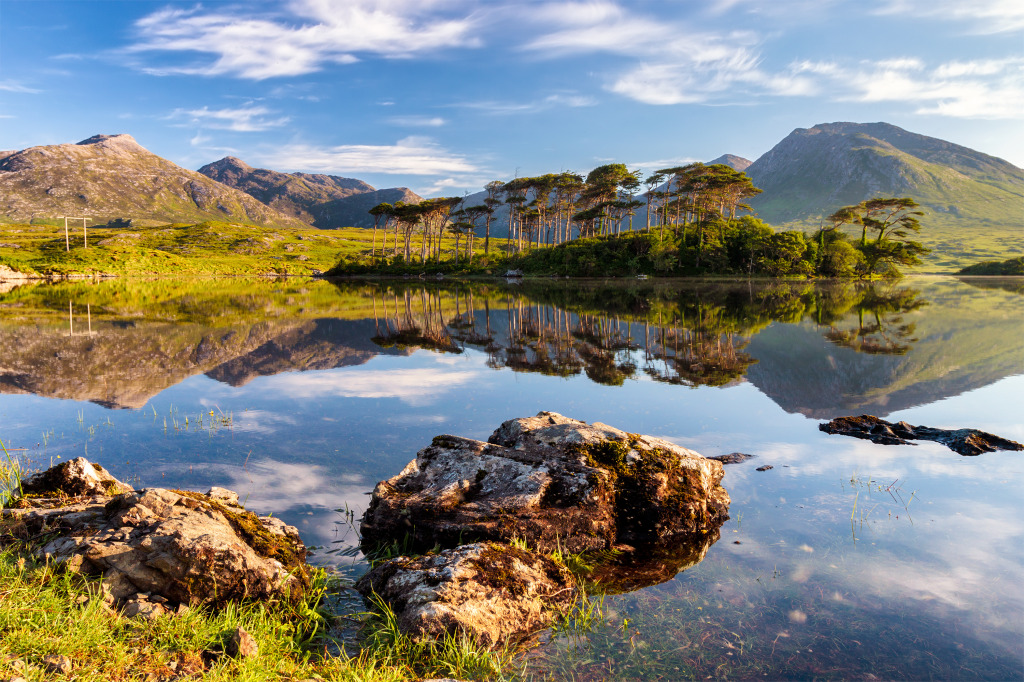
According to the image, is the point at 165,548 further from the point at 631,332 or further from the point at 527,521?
the point at 631,332

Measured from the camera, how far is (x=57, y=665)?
323 cm

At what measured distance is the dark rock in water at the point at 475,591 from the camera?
446 cm

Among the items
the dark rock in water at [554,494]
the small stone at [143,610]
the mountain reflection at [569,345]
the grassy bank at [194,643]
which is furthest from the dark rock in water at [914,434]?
the small stone at [143,610]

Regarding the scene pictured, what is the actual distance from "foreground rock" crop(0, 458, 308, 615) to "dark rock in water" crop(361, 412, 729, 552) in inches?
56.7

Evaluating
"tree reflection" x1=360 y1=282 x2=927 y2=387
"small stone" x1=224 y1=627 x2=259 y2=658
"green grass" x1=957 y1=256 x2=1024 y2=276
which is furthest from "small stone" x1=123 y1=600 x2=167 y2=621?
"green grass" x1=957 y1=256 x2=1024 y2=276

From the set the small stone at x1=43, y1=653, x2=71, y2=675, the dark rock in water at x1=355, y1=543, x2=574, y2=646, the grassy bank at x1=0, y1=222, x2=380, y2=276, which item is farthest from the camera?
the grassy bank at x1=0, y1=222, x2=380, y2=276

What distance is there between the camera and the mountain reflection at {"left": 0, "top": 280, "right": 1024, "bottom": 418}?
14.2 meters

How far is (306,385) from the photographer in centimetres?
1436

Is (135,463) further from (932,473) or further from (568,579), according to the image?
(932,473)

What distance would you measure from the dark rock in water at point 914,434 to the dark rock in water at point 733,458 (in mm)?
2514

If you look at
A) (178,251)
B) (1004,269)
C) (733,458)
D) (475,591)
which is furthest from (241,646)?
(1004,269)

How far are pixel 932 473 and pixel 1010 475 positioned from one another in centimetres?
115

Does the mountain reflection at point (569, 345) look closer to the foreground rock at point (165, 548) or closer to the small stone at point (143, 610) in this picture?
the foreground rock at point (165, 548)

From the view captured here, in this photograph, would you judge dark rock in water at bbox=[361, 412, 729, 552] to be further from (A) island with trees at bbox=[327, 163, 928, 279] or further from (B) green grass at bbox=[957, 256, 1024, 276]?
(B) green grass at bbox=[957, 256, 1024, 276]
